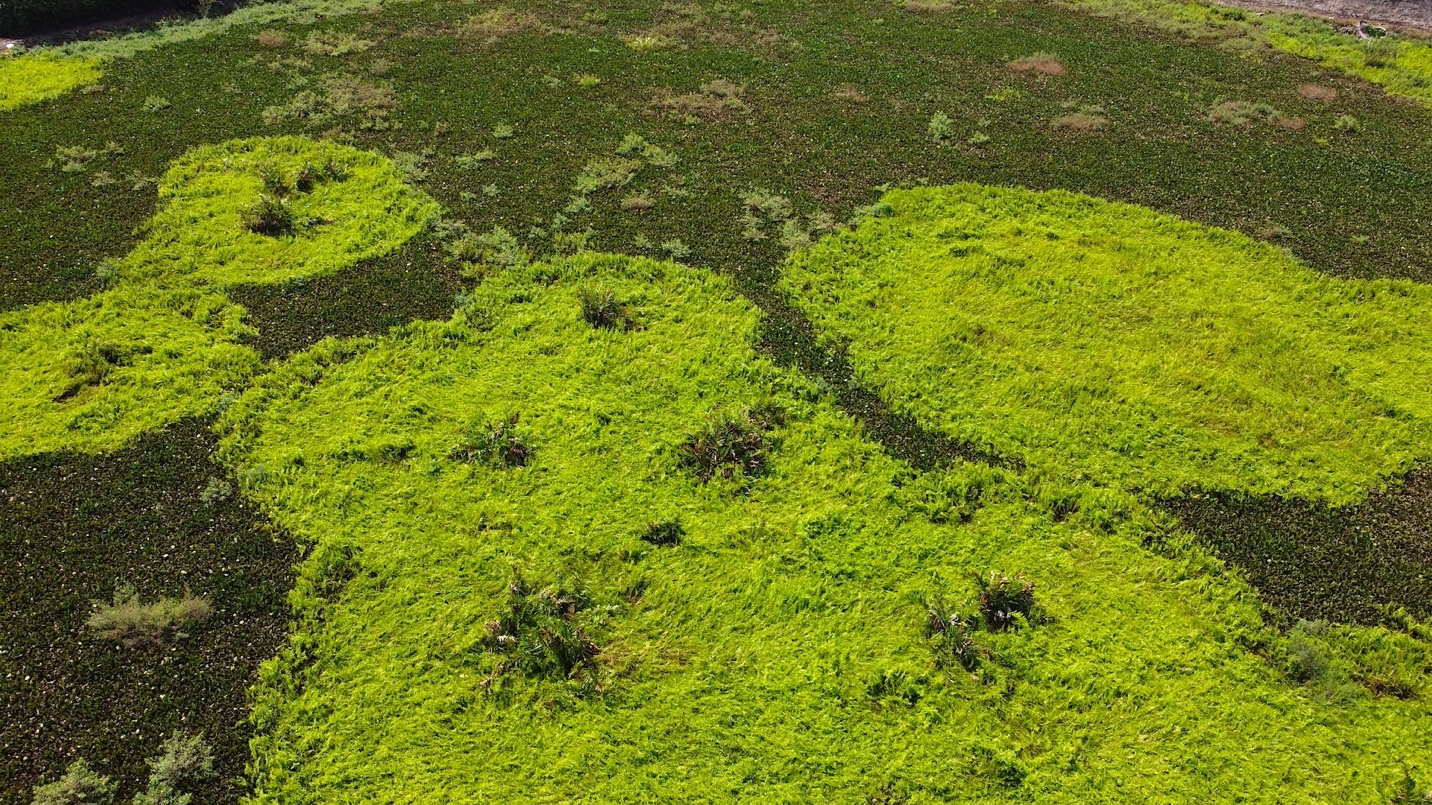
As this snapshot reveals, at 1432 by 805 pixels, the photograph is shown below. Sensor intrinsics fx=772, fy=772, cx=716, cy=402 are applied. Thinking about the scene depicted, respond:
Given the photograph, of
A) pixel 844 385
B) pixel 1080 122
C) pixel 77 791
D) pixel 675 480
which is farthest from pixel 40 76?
pixel 1080 122

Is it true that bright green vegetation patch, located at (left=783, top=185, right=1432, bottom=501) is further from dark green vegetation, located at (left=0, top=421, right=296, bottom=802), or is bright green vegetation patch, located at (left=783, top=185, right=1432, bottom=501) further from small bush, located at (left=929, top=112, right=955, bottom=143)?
dark green vegetation, located at (left=0, top=421, right=296, bottom=802)

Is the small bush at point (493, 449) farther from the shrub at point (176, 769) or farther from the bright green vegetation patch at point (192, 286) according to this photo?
the shrub at point (176, 769)

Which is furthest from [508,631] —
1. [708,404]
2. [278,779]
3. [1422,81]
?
[1422,81]

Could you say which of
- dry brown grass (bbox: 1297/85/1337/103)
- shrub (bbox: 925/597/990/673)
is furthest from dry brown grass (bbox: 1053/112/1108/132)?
shrub (bbox: 925/597/990/673)

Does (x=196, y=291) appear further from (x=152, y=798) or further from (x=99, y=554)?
(x=152, y=798)

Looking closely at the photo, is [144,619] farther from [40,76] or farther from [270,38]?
[270,38]

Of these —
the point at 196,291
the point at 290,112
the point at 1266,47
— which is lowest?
the point at 196,291
